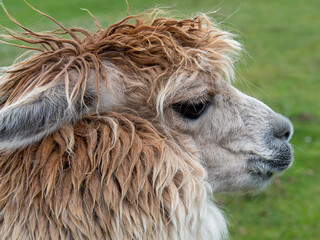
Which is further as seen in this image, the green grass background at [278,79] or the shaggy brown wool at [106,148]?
the green grass background at [278,79]

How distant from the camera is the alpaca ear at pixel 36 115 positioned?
1.58 meters

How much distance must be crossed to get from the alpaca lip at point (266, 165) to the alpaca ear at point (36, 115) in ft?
2.91

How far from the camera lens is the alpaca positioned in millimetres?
1737

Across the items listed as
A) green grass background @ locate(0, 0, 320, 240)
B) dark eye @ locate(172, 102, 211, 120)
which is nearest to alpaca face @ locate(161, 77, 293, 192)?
dark eye @ locate(172, 102, 211, 120)

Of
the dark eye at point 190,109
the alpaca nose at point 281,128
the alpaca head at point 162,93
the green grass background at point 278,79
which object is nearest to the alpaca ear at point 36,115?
the alpaca head at point 162,93

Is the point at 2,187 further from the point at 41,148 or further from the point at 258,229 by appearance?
the point at 258,229

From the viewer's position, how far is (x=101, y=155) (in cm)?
182

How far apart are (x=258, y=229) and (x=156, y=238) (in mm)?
2495

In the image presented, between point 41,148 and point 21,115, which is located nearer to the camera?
point 21,115

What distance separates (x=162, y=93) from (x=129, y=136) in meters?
0.23

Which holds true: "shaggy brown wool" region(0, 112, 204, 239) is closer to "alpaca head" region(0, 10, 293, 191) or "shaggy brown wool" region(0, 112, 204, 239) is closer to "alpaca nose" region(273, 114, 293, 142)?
"alpaca head" region(0, 10, 293, 191)

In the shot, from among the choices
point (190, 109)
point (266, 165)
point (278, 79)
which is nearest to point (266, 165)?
point (266, 165)

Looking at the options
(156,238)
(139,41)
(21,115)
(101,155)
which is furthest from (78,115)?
(156,238)

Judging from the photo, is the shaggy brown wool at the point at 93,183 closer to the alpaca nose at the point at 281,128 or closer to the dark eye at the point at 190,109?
the dark eye at the point at 190,109
